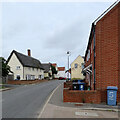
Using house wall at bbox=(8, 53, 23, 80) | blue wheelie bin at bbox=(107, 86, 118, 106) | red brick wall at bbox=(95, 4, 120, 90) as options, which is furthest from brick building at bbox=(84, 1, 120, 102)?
house wall at bbox=(8, 53, 23, 80)

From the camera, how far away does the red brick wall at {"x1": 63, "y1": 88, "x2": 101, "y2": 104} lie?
296 inches

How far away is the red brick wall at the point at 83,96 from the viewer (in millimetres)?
7516

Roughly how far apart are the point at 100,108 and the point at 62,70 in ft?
262

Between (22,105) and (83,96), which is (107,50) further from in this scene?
(22,105)

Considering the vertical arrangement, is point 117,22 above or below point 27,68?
above

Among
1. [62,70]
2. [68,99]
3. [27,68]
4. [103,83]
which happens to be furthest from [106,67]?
[62,70]

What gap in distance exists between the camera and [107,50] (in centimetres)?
823

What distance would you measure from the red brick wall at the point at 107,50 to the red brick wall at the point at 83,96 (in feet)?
2.62

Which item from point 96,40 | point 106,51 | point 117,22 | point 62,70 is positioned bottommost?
point 62,70

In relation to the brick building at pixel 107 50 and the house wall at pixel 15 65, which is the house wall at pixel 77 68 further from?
the brick building at pixel 107 50

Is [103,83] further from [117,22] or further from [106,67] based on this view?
[117,22]

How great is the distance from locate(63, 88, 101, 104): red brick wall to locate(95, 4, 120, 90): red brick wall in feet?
2.62

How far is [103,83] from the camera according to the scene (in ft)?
26.3

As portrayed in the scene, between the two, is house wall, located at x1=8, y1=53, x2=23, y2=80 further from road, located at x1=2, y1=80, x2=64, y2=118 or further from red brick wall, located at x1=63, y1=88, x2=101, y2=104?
red brick wall, located at x1=63, y1=88, x2=101, y2=104
